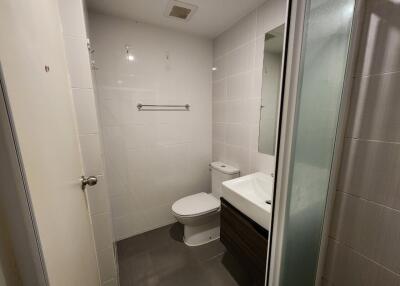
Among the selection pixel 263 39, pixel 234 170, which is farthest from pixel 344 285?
pixel 263 39

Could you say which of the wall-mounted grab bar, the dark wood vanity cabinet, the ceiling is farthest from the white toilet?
the ceiling

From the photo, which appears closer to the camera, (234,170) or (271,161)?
(271,161)

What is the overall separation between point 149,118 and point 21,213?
59.3 inches

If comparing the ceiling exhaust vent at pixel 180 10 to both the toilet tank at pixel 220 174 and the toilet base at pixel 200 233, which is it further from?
the toilet base at pixel 200 233

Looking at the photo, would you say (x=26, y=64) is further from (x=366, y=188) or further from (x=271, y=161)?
(x=271, y=161)

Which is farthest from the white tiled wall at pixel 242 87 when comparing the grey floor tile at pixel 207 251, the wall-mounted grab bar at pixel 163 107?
the grey floor tile at pixel 207 251

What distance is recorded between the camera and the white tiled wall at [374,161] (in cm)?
66

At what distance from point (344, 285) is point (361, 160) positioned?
667 mm

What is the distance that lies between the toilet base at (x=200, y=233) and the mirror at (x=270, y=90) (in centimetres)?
98

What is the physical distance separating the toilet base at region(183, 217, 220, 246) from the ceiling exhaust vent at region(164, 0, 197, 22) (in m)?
2.02

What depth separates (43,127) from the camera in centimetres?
50

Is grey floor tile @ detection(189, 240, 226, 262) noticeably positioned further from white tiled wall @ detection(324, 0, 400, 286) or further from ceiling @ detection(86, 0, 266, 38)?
ceiling @ detection(86, 0, 266, 38)

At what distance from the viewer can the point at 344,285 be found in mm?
871

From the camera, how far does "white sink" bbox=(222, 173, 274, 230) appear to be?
1.01 metres
